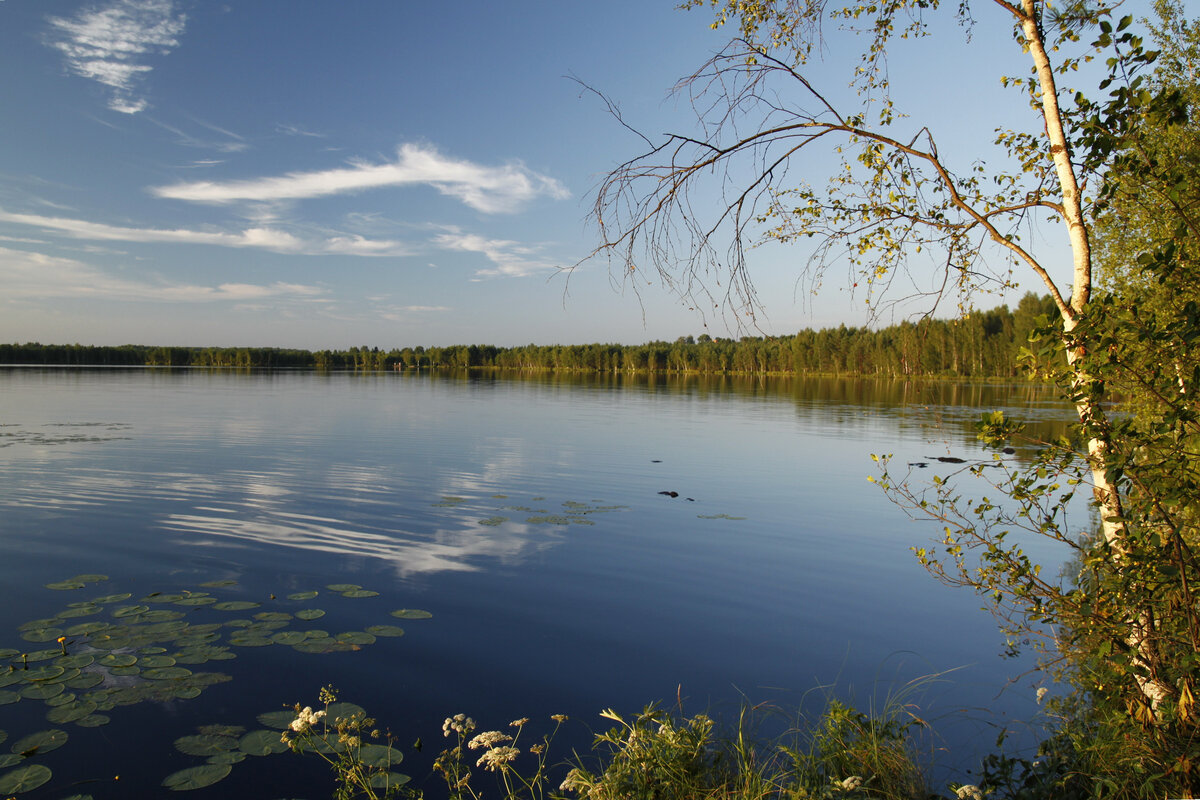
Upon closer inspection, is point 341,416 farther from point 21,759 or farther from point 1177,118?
point 1177,118

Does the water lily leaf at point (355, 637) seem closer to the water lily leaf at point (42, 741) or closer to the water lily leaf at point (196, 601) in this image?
the water lily leaf at point (196, 601)

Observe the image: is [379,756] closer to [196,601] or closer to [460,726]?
[460,726]

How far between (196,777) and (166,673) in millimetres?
2103

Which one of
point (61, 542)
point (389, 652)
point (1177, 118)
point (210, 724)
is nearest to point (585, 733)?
point (389, 652)

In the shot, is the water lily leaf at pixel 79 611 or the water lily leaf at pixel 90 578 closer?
the water lily leaf at pixel 79 611

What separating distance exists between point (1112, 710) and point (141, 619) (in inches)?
439

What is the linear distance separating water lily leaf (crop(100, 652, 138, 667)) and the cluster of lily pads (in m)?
0.01

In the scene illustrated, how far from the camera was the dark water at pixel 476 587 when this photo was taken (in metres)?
7.43

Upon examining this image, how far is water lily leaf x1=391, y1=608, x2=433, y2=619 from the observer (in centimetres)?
1016

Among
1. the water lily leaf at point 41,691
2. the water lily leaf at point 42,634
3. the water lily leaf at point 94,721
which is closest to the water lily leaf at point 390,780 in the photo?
the water lily leaf at point 94,721

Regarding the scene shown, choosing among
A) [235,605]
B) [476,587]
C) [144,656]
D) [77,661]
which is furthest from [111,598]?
[476,587]

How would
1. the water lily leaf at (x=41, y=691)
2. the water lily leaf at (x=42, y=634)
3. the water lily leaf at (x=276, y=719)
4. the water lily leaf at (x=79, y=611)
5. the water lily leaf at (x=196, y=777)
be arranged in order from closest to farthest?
1. the water lily leaf at (x=196, y=777)
2. the water lily leaf at (x=276, y=719)
3. the water lily leaf at (x=41, y=691)
4. the water lily leaf at (x=42, y=634)
5. the water lily leaf at (x=79, y=611)

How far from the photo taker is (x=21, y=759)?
19.4 feet

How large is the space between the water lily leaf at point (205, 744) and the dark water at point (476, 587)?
0.33 feet
